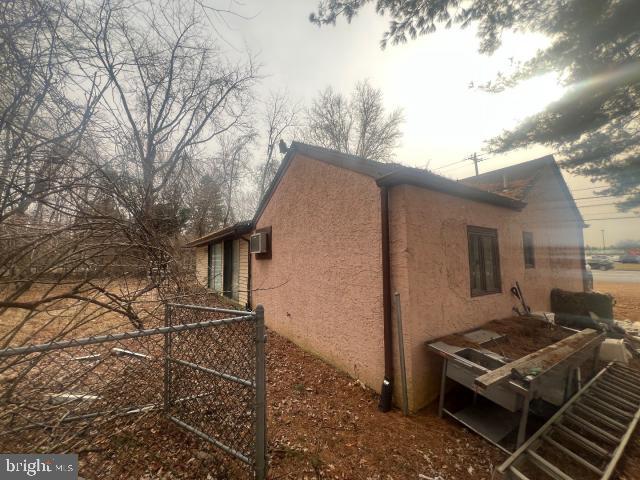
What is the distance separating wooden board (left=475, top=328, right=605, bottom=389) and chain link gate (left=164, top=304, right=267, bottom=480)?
7.02ft

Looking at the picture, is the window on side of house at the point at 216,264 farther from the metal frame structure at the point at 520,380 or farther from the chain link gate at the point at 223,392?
the metal frame structure at the point at 520,380

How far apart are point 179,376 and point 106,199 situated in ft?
7.20

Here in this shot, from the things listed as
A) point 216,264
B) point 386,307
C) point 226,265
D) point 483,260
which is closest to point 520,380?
point 386,307

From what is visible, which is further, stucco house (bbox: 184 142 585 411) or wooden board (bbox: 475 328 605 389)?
stucco house (bbox: 184 142 585 411)

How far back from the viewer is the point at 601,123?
6223 millimetres

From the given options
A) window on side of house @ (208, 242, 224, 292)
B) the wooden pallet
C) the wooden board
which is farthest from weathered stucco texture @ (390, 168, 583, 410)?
window on side of house @ (208, 242, 224, 292)

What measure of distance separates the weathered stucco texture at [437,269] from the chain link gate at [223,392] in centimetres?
210

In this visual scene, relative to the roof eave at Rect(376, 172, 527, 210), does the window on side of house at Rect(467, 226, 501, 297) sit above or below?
below

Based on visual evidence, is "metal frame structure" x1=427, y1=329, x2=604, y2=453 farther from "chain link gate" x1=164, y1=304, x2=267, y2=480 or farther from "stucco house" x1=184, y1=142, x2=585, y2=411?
"chain link gate" x1=164, y1=304, x2=267, y2=480

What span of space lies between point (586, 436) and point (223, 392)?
4.21 metres

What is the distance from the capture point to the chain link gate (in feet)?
7.09

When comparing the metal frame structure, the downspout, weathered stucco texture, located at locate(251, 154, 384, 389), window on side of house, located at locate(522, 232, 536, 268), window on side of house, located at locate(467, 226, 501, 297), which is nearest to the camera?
the metal frame structure

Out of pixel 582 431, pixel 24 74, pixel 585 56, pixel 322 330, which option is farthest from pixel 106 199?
pixel 585 56

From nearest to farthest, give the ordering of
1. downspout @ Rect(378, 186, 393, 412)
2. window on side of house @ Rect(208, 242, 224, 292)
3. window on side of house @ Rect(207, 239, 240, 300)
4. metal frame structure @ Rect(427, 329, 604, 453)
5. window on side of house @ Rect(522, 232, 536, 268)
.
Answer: metal frame structure @ Rect(427, 329, 604, 453)
downspout @ Rect(378, 186, 393, 412)
window on side of house @ Rect(522, 232, 536, 268)
window on side of house @ Rect(207, 239, 240, 300)
window on side of house @ Rect(208, 242, 224, 292)
